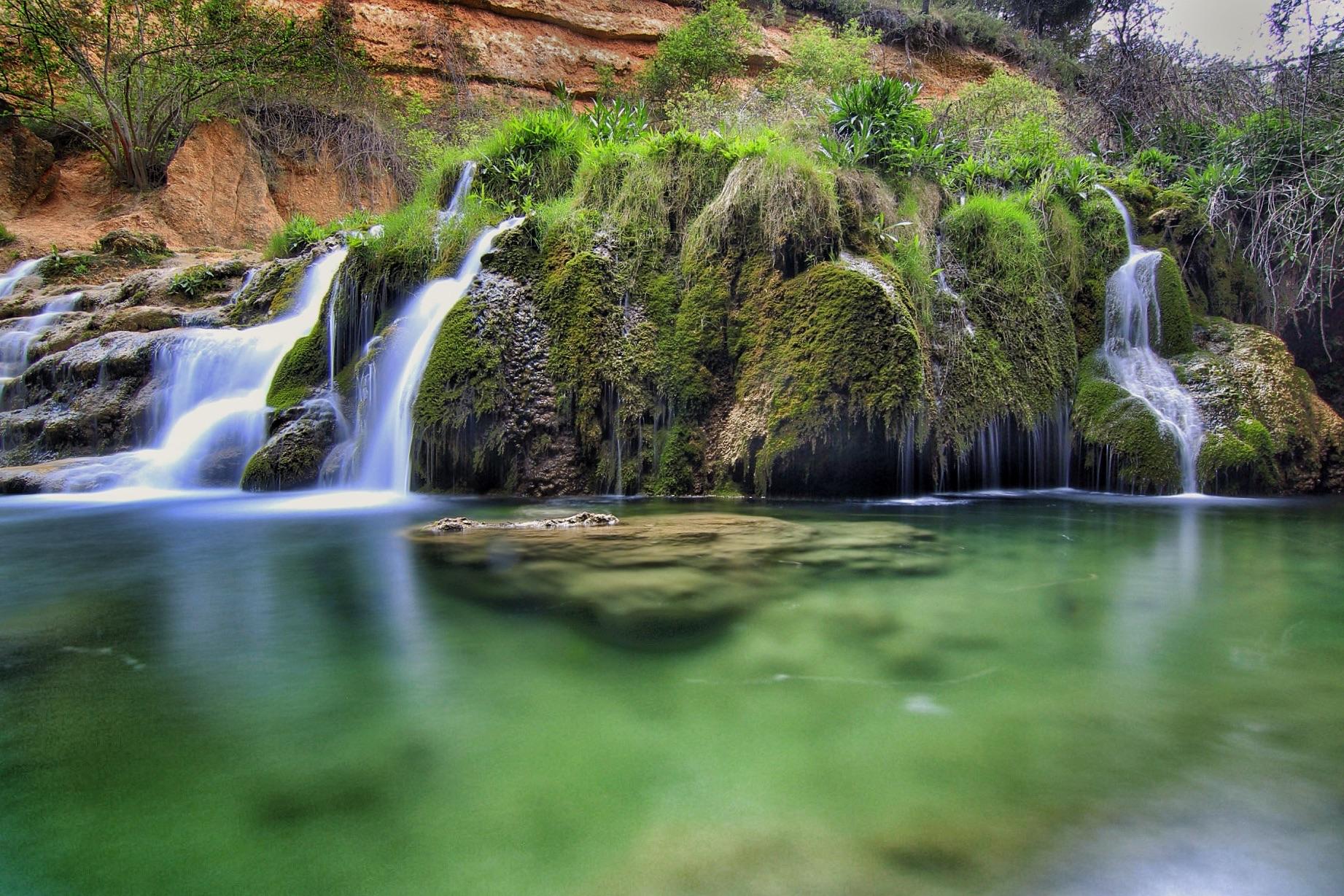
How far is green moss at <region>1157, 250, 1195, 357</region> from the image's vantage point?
7484 millimetres

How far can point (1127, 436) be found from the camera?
679cm

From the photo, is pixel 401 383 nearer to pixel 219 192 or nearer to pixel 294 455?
pixel 294 455

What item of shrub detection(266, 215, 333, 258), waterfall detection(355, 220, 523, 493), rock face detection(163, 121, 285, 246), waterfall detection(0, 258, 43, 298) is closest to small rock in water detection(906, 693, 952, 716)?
waterfall detection(355, 220, 523, 493)

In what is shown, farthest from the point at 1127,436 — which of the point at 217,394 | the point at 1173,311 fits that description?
the point at 217,394

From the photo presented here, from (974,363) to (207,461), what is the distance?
728 cm

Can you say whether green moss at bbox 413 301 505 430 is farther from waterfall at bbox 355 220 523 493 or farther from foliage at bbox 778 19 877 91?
foliage at bbox 778 19 877 91

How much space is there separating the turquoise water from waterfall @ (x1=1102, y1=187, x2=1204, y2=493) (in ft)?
11.0

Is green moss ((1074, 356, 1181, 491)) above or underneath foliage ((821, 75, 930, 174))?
underneath

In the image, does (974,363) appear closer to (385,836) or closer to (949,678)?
(949,678)

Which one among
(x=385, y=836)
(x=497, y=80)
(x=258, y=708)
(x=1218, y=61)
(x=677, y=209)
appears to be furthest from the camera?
(x=497, y=80)

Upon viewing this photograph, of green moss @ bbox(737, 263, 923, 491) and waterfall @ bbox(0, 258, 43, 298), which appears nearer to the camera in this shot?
green moss @ bbox(737, 263, 923, 491)

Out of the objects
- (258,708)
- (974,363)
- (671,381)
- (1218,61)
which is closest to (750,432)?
(671,381)

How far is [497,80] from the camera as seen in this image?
17.9 m

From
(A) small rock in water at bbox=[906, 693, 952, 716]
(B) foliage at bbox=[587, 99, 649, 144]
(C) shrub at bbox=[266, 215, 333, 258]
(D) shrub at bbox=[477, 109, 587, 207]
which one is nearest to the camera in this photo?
(A) small rock in water at bbox=[906, 693, 952, 716]
